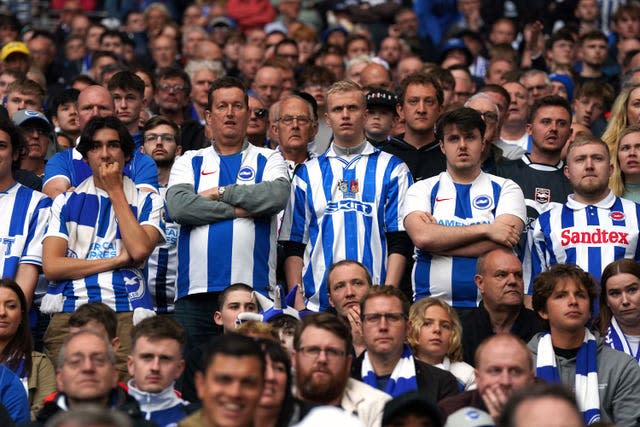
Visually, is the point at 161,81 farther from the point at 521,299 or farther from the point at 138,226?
the point at 521,299

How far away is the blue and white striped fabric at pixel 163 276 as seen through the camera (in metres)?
12.3

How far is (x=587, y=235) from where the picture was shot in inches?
453

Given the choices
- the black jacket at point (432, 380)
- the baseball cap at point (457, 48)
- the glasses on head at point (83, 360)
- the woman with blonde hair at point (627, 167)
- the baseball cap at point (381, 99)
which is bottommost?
the black jacket at point (432, 380)

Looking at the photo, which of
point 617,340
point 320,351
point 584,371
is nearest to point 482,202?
point 617,340

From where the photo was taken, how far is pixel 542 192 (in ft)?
41.0

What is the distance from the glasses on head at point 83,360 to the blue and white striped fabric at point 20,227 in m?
2.41

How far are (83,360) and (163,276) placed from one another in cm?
334

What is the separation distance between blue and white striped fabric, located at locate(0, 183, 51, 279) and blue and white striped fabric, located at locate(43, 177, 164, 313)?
0.27 m

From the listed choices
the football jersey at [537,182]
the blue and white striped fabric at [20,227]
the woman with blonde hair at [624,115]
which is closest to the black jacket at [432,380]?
the football jersey at [537,182]

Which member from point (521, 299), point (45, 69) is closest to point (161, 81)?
point (45, 69)

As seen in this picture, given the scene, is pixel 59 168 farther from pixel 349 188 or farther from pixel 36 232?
pixel 349 188

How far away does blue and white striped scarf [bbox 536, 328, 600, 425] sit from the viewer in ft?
33.6

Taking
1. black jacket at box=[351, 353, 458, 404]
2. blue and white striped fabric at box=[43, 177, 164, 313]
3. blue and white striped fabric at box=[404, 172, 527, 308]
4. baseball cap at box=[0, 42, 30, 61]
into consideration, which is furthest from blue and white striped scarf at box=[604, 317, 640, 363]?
baseball cap at box=[0, 42, 30, 61]

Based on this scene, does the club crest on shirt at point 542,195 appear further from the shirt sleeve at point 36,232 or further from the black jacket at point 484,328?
the shirt sleeve at point 36,232
